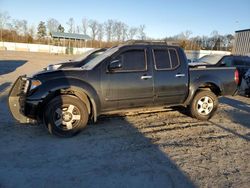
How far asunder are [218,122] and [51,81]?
4358mm

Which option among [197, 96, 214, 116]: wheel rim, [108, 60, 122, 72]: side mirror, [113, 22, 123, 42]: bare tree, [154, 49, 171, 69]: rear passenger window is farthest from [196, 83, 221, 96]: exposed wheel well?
[113, 22, 123, 42]: bare tree

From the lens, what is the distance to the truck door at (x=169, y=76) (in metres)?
6.00

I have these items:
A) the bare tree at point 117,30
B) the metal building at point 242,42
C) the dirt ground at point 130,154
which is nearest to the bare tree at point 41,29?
the bare tree at point 117,30

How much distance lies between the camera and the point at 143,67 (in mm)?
5852

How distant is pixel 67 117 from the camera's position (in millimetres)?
5211

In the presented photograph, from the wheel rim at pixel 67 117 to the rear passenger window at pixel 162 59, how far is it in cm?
222

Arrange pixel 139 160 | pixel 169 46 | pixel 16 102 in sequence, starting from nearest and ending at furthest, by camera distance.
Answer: pixel 139 160, pixel 16 102, pixel 169 46

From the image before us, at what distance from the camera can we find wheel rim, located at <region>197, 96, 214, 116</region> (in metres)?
6.72

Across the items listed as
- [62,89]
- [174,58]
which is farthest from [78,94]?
[174,58]

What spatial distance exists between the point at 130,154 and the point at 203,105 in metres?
3.13

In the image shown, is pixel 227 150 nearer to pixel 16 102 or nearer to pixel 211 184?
pixel 211 184

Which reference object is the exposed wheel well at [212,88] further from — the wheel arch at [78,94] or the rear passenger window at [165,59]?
the wheel arch at [78,94]

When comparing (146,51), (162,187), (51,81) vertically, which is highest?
(146,51)

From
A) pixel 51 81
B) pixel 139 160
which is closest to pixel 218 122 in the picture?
pixel 139 160
